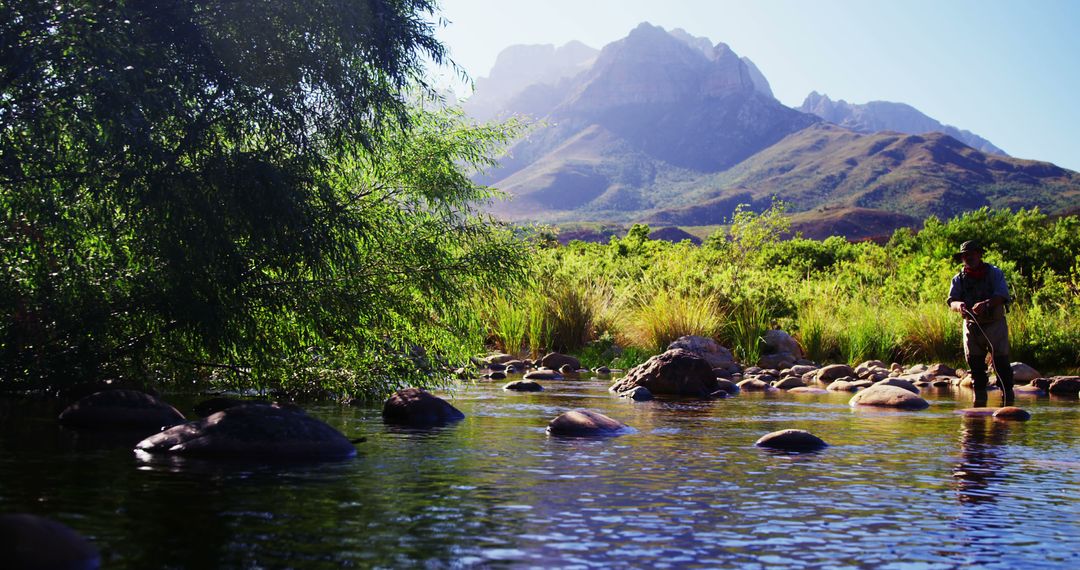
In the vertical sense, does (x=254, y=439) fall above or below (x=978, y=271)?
below

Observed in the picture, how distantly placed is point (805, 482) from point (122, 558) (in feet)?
15.7

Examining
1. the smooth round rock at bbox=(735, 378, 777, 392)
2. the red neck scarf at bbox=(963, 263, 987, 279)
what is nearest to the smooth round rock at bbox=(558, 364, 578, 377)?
the smooth round rock at bbox=(735, 378, 777, 392)

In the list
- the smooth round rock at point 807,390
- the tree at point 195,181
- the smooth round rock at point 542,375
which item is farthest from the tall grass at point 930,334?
the tree at point 195,181

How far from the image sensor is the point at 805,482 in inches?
287

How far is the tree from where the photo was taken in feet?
28.5

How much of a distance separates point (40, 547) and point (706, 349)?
56.7ft

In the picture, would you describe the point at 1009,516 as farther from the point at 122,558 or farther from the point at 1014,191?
the point at 1014,191

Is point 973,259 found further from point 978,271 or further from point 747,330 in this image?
point 747,330

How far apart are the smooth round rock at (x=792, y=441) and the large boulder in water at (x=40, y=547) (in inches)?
253

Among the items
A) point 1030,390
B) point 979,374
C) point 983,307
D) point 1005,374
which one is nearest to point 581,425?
point 983,307

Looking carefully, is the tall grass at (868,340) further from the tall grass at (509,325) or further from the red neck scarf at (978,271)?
the red neck scarf at (978,271)

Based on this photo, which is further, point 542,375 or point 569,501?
point 542,375

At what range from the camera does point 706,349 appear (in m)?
20.7

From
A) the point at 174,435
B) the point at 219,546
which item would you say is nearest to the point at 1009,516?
the point at 219,546
